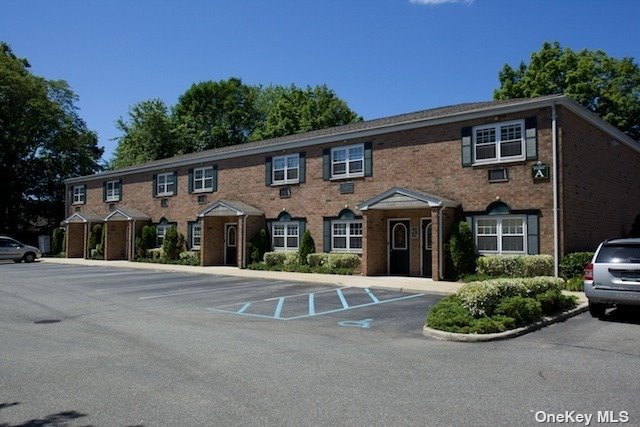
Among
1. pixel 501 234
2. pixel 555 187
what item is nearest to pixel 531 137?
pixel 555 187

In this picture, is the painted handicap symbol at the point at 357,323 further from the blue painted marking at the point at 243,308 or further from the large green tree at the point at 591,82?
the large green tree at the point at 591,82

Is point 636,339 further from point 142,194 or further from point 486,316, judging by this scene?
point 142,194

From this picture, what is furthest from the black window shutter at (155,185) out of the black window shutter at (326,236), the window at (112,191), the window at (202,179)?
the black window shutter at (326,236)

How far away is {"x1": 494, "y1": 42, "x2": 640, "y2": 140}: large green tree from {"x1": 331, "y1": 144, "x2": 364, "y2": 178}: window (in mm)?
20309

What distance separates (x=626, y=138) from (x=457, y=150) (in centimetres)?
901

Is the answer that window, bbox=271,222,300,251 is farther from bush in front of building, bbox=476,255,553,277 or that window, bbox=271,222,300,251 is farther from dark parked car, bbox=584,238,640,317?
dark parked car, bbox=584,238,640,317

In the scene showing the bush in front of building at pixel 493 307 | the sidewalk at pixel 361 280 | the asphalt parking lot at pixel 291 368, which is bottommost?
the asphalt parking lot at pixel 291 368

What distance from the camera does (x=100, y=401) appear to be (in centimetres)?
543

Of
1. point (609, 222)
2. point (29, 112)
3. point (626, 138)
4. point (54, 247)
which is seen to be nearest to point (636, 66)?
point (626, 138)

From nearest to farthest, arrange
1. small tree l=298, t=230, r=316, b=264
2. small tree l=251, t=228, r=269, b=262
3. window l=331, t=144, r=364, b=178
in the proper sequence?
1. window l=331, t=144, r=364, b=178
2. small tree l=298, t=230, r=316, b=264
3. small tree l=251, t=228, r=269, b=262

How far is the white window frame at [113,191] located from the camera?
1360 inches

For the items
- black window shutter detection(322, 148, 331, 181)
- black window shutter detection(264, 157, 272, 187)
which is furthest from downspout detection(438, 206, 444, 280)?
black window shutter detection(264, 157, 272, 187)

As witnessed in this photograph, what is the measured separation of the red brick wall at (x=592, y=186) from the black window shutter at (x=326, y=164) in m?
9.51

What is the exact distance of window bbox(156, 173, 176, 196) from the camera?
99.4ft
